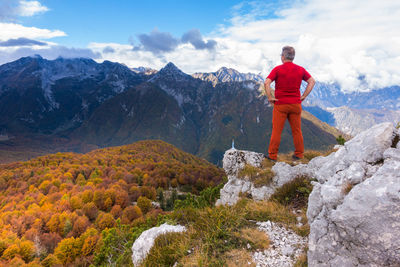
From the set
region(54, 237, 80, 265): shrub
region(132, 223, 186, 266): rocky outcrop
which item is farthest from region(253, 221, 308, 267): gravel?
region(54, 237, 80, 265): shrub

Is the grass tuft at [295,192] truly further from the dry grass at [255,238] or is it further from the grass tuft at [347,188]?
the grass tuft at [347,188]

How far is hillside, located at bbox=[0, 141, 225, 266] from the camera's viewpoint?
2752cm

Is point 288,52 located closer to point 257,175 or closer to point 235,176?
point 257,175

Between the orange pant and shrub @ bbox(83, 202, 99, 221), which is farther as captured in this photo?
shrub @ bbox(83, 202, 99, 221)

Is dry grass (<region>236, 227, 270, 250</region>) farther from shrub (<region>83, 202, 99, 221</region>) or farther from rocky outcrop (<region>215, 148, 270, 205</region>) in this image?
shrub (<region>83, 202, 99, 221</region>)

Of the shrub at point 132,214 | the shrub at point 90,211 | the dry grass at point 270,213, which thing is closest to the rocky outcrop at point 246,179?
the dry grass at point 270,213

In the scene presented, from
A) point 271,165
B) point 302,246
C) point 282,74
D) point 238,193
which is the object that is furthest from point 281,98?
point 302,246

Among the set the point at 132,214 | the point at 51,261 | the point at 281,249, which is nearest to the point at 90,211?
the point at 132,214

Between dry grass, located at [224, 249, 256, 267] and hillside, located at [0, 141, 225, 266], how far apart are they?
5937 millimetres

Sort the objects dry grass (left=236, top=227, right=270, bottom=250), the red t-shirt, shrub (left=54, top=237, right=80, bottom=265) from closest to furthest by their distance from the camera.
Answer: dry grass (left=236, top=227, right=270, bottom=250) < the red t-shirt < shrub (left=54, top=237, right=80, bottom=265)

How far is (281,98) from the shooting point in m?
8.40

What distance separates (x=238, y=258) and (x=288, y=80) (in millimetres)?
6782

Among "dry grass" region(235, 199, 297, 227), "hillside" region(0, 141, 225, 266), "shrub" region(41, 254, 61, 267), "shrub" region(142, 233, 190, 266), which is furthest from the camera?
"hillside" region(0, 141, 225, 266)

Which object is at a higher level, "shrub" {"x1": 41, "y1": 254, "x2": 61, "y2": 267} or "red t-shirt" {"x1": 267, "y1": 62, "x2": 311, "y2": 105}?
"red t-shirt" {"x1": 267, "y1": 62, "x2": 311, "y2": 105}
